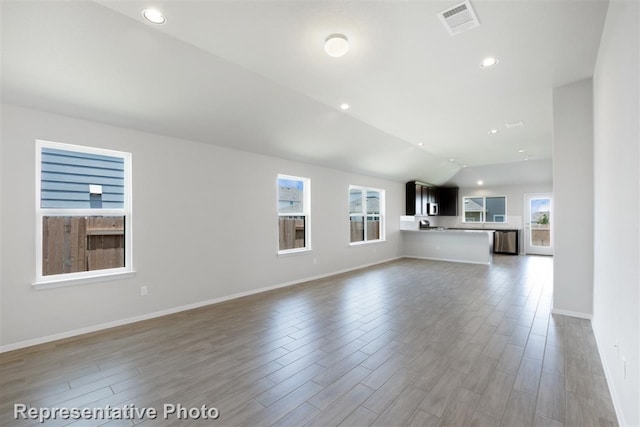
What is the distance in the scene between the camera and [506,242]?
9531 millimetres

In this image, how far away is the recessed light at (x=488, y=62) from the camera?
2816 millimetres

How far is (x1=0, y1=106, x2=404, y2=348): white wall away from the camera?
9.23 ft

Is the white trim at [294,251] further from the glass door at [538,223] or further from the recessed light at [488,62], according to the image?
the glass door at [538,223]

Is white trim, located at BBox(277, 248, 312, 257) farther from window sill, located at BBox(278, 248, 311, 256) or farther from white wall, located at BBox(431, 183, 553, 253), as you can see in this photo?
white wall, located at BBox(431, 183, 553, 253)

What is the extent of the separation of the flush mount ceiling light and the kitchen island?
664 centimetres

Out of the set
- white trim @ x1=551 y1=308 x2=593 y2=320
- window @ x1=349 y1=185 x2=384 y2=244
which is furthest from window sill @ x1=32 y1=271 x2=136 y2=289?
white trim @ x1=551 y1=308 x2=593 y2=320

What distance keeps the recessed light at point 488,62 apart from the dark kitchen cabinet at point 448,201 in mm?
8266

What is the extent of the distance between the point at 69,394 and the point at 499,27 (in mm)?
4408

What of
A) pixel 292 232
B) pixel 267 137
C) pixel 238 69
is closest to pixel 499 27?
pixel 238 69

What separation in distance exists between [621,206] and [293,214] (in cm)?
454

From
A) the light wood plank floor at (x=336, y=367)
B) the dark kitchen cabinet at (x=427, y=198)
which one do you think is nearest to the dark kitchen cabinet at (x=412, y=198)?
the dark kitchen cabinet at (x=427, y=198)

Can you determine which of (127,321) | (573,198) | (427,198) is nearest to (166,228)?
(127,321)

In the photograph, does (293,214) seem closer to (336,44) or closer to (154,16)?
(336,44)

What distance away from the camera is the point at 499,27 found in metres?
2.34
